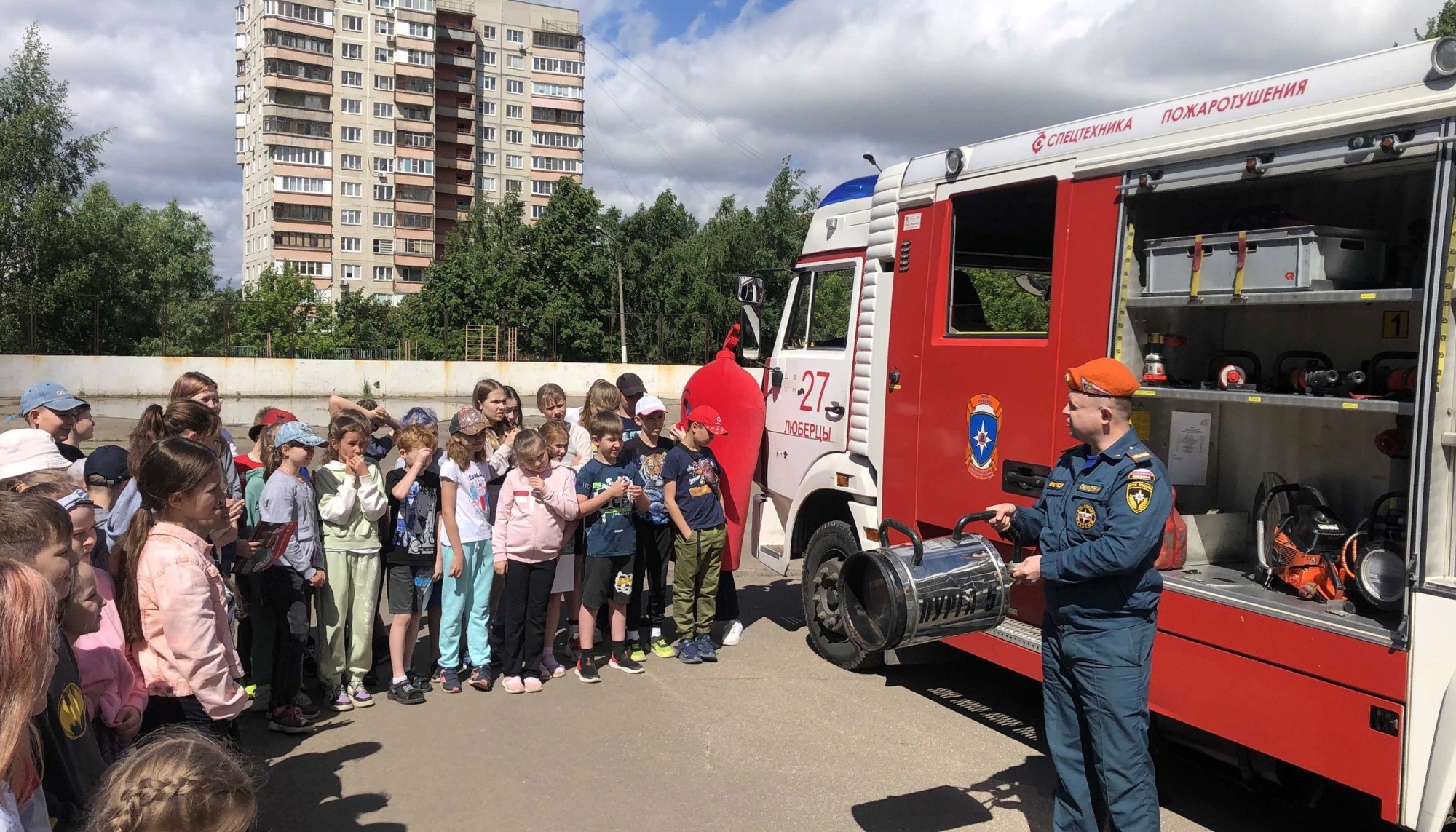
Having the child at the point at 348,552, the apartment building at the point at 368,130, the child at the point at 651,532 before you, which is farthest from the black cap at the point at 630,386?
the apartment building at the point at 368,130

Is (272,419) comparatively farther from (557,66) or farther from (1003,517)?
(557,66)

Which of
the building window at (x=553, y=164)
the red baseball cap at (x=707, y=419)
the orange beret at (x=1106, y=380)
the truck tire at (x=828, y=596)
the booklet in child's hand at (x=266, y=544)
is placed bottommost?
the truck tire at (x=828, y=596)

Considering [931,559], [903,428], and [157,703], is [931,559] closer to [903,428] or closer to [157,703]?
[903,428]

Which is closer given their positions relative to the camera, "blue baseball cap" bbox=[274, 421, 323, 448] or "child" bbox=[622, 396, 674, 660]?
"blue baseball cap" bbox=[274, 421, 323, 448]

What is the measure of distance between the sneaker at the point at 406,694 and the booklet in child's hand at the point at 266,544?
3.70 ft

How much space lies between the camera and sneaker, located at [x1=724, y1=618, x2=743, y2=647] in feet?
23.4

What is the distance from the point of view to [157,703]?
130 inches

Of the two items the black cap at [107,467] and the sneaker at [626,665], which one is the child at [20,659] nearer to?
the black cap at [107,467]

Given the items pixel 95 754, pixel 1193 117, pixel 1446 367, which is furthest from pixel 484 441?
pixel 1446 367

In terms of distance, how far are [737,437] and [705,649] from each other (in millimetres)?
1632

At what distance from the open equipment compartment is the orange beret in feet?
2.93

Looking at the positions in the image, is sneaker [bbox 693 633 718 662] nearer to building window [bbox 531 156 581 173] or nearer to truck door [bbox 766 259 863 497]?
truck door [bbox 766 259 863 497]

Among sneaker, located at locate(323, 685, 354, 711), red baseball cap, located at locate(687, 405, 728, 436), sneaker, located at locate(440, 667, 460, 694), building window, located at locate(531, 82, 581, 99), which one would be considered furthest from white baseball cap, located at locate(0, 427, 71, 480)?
building window, located at locate(531, 82, 581, 99)

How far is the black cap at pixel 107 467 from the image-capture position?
4.44 meters
